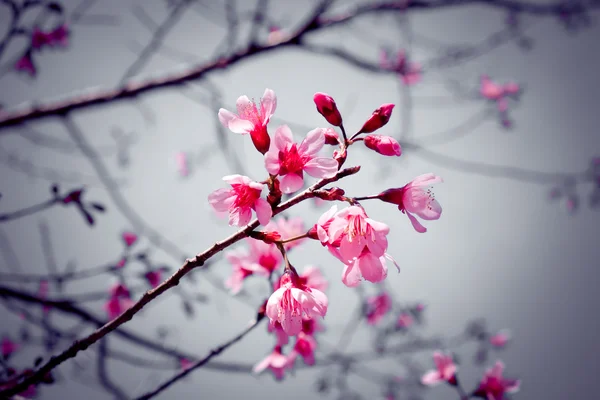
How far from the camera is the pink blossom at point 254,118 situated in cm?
99

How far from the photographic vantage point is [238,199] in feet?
3.17

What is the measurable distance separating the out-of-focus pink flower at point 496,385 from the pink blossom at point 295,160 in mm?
1790

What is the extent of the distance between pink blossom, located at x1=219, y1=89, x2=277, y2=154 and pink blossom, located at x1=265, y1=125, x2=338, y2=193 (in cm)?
8

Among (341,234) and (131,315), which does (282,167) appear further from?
(131,315)

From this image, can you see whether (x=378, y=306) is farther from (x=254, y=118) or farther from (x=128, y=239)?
(x=254, y=118)

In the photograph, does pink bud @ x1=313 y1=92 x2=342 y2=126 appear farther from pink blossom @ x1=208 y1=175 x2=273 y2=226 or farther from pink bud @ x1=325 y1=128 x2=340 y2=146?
pink blossom @ x1=208 y1=175 x2=273 y2=226

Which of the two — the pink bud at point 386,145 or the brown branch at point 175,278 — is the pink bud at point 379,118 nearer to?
the pink bud at point 386,145

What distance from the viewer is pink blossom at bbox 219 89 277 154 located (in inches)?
39.1

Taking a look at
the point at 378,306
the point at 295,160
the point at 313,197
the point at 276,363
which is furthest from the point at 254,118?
the point at 378,306

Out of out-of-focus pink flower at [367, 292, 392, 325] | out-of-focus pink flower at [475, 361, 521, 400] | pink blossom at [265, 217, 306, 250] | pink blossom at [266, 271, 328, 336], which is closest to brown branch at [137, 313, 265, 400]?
pink blossom at [266, 271, 328, 336]

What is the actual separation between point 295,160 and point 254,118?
0.21m

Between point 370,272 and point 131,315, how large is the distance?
659 millimetres

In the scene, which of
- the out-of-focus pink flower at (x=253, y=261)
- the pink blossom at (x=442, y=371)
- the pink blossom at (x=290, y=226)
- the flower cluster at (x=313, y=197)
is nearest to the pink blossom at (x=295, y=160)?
the flower cluster at (x=313, y=197)

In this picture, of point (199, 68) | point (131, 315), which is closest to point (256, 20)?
point (199, 68)
